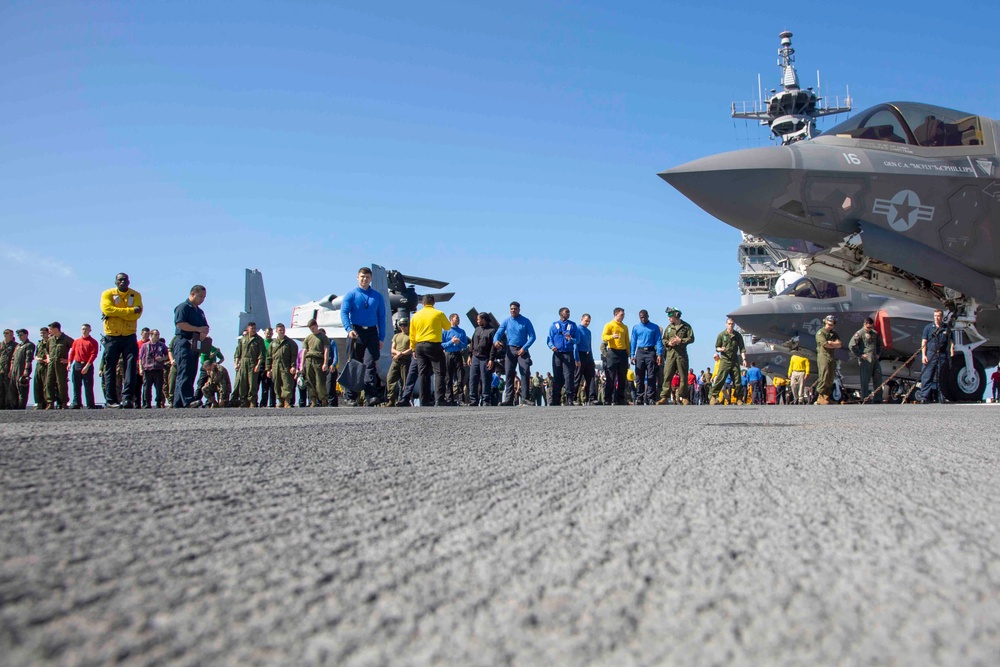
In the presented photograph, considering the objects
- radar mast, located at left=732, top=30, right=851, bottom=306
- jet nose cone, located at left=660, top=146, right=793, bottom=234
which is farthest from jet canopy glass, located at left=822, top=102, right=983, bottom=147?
radar mast, located at left=732, top=30, right=851, bottom=306

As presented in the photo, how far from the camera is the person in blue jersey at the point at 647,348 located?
41.2ft

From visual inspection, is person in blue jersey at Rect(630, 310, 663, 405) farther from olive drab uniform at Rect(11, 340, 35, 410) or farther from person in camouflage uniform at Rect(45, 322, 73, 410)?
olive drab uniform at Rect(11, 340, 35, 410)

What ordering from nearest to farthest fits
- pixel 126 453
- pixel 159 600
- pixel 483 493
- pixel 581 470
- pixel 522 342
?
1. pixel 159 600
2. pixel 483 493
3. pixel 581 470
4. pixel 126 453
5. pixel 522 342

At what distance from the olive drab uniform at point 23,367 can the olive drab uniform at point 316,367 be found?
16.7 ft

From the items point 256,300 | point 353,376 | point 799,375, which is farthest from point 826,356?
point 256,300

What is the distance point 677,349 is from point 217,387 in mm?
9081

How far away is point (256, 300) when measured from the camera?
2614 centimetres

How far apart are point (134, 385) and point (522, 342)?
588 cm

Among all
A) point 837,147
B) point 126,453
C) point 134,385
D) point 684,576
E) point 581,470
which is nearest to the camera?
point 684,576

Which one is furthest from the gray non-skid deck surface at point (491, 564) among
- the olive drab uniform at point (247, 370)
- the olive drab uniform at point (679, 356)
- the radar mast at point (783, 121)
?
the radar mast at point (783, 121)

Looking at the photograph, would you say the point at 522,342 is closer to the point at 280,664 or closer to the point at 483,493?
the point at 483,493

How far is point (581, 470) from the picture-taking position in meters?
2.03

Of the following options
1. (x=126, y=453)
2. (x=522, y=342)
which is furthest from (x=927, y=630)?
(x=522, y=342)

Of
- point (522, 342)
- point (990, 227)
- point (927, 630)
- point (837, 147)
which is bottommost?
point (927, 630)
